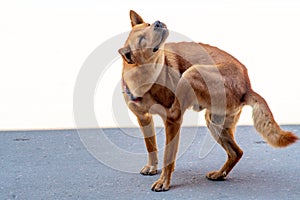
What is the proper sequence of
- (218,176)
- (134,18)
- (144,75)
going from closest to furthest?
1. (144,75)
2. (134,18)
3. (218,176)

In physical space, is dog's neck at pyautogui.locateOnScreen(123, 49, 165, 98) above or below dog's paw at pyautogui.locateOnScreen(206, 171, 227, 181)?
above

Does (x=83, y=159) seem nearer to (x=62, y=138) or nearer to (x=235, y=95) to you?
(x=62, y=138)

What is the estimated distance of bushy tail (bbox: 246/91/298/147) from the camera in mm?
2953

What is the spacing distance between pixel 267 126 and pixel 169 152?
1.90 feet

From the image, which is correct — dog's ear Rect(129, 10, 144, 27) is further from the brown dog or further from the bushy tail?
the bushy tail

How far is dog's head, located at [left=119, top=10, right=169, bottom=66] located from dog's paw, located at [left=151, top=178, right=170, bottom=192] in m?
0.70

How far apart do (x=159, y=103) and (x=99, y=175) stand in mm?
672

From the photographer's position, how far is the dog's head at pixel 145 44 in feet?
10.0

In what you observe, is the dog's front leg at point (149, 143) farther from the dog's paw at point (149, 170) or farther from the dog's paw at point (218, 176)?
the dog's paw at point (218, 176)

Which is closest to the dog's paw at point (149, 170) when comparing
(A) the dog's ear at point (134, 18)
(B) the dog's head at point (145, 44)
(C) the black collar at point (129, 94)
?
(C) the black collar at point (129, 94)

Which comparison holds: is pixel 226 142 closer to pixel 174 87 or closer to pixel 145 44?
pixel 174 87

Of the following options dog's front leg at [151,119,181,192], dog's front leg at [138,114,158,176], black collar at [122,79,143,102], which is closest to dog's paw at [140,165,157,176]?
dog's front leg at [138,114,158,176]

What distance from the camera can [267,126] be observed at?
3.04 m

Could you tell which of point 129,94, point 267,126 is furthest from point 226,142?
point 129,94
